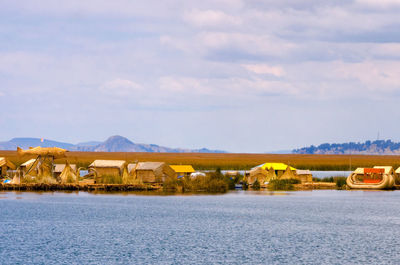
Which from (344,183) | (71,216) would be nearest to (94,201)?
(71,216)

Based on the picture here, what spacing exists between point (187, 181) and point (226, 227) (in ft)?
113

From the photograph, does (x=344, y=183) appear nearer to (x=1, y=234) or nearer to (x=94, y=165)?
(x=94, y=165)

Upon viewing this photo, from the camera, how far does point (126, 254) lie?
33.6m

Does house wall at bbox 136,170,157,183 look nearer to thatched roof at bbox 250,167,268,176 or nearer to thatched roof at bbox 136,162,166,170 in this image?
thatched roof at bbox 136,162,166,170

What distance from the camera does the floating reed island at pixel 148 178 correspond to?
245 ft

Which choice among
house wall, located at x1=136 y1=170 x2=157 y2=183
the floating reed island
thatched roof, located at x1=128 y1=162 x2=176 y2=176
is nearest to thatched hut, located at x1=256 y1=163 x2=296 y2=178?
the floating reed island

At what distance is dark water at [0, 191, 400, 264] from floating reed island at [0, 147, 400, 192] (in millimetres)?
8969

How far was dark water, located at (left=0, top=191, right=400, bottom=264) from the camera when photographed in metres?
33.3

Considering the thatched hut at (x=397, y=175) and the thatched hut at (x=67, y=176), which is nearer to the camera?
the thatched hut at (x=67, y=176)

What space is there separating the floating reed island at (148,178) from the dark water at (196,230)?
353 inches

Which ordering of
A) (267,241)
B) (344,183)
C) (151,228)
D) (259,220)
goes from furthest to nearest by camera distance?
(344,183) → (259,220) → (151,228) → (267,241)

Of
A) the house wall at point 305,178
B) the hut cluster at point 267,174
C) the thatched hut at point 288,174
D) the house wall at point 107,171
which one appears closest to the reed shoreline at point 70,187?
the house wall at point 107,171

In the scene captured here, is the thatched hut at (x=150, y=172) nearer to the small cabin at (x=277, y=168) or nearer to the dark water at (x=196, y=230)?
the dark water at (x=196, y=230)

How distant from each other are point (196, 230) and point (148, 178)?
36319 mm
